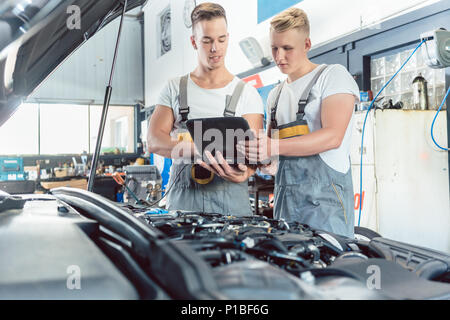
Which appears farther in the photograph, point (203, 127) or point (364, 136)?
point (364, 136)

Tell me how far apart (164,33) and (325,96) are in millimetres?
6950

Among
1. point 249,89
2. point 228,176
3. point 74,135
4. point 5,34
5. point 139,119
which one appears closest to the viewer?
point 5,34

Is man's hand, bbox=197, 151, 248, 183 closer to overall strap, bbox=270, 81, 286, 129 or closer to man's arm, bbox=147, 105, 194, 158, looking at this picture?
man's arm, bbox=147, 105, 194, 158

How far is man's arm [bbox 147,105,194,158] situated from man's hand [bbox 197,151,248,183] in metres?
0.09

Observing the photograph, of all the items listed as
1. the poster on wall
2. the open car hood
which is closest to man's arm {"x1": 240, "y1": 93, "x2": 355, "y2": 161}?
the open car hood

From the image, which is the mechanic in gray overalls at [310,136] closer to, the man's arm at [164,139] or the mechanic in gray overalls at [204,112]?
the mechanic in gray overalls at [204,112]

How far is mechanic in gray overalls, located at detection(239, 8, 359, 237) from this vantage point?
1.23 m

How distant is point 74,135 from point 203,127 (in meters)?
7.91

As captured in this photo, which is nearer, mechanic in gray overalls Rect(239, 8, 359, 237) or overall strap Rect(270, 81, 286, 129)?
mechanic in gray overalls Rect(239, 8, 359, 237)

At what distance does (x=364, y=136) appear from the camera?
244 cm

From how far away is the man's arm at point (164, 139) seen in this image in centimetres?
129

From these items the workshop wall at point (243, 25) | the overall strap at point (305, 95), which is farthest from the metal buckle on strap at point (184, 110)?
the workshop wall at point (243, 25)

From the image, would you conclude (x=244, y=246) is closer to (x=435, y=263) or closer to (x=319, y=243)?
(x=319, y=243)
